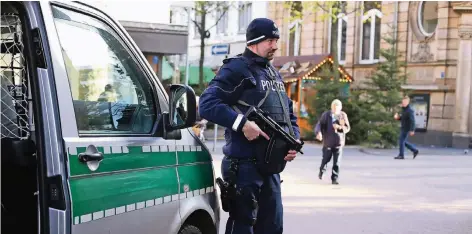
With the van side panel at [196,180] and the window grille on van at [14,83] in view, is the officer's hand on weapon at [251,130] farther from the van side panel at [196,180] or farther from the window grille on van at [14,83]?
the window grille on van at [14,83]

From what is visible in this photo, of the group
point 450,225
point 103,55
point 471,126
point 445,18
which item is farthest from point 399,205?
point 445,18

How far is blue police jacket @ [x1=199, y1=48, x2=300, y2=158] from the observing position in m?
4.40

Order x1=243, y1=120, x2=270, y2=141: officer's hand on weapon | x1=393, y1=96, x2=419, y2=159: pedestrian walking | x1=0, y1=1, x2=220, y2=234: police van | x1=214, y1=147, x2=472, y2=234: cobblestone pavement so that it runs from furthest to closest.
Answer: x1=393, y1=96, x2=419, y2=159: pedestrian walking < x1=214, y1=147, x2=472, y2=234: cobblestone pavement < x1=243, y1=120, x2=270, y2=141: officer's hand on weapon < x1=0, y1=1, x2=220, y2=234: police van

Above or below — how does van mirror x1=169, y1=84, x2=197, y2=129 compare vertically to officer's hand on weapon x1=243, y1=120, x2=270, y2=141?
above

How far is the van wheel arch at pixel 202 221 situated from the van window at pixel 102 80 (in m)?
0.71

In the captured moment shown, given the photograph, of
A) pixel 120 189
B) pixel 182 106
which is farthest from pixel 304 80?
pixel 120 189

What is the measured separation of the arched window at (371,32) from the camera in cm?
2953

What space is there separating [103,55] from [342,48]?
28.8 meters

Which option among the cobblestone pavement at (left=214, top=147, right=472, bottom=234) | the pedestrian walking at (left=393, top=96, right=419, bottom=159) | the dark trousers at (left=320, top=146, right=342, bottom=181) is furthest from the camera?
the pedestrian walking at (left=393, top=96, right=419, bottom=159)

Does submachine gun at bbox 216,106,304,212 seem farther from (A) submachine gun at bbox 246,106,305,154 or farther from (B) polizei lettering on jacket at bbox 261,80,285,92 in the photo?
(B) polizei lettering on jacket at bbox 261,80,285,92

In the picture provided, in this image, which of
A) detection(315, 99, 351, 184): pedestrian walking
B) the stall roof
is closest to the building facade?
the stall roof

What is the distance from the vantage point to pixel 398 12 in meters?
27.8

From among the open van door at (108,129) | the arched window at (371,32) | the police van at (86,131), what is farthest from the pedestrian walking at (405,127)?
the open van door at (108,129)

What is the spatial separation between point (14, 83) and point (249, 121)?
1467 millimetres
